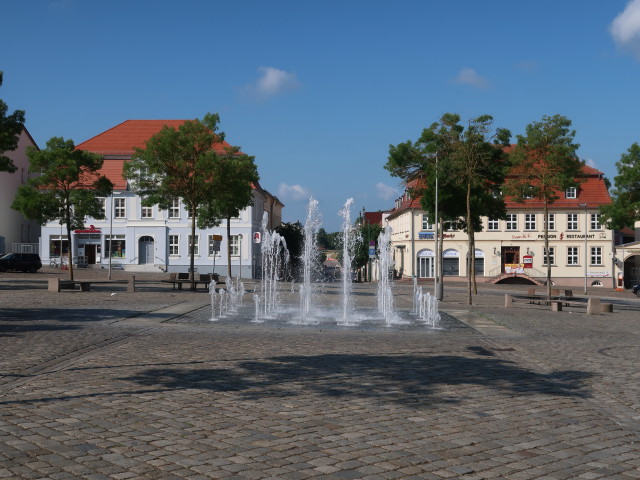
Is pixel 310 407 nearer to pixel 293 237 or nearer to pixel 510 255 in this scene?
pixel 510 255

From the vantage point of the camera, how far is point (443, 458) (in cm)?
596

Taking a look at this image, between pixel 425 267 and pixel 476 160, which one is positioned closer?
pixel 476 160

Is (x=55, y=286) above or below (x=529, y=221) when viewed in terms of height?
below

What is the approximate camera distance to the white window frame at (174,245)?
66.1 m

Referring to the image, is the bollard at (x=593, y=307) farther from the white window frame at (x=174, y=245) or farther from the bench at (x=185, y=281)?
the white window frame at (x=174, y=245)

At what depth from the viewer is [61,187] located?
3975 cm

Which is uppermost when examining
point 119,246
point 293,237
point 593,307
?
point 293,237

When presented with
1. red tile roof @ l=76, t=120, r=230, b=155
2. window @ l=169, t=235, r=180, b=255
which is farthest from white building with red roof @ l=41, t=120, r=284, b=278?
red tile roof @ l=76, t=120, r=230, b=155

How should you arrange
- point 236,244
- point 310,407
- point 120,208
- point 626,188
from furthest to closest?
point 120,208
point 236,244
point 626,188
point 310,407

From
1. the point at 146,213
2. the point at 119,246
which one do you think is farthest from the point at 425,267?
the point at 119,246

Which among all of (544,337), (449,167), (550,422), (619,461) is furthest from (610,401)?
(449,167)

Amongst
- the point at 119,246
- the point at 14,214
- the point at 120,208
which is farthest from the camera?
the point at 120,208

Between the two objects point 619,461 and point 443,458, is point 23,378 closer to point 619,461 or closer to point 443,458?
point 443,458

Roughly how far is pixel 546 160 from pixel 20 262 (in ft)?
125
